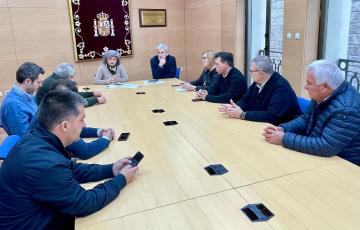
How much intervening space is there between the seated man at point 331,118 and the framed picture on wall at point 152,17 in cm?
523

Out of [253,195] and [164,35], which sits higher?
[164,35]

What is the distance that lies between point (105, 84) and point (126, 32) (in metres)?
2.03

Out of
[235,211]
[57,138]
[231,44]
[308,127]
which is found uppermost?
[231,44]

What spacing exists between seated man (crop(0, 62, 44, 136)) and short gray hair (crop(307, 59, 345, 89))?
2266mm

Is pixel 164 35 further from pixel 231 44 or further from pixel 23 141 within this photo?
pixel 23 141

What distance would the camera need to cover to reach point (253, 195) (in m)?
1.50

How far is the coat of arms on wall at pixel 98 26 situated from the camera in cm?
600

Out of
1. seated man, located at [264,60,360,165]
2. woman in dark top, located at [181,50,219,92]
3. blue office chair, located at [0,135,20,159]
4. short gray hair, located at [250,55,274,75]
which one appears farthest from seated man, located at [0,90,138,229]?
woman in dark top, located at [181,50,219,92]

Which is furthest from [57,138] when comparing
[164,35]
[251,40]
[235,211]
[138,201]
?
[164,35]

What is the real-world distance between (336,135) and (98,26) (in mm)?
5411

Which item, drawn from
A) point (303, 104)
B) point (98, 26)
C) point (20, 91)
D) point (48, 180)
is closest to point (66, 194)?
point (48, 180)

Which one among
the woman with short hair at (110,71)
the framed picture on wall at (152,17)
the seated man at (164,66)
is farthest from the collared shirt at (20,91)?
the framed picture on wall at (152,17)

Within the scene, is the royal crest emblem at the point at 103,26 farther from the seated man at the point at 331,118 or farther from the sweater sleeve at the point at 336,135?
the sweater sleeve at the point at 336,135

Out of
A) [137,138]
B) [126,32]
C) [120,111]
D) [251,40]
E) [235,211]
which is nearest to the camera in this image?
[235,211]
